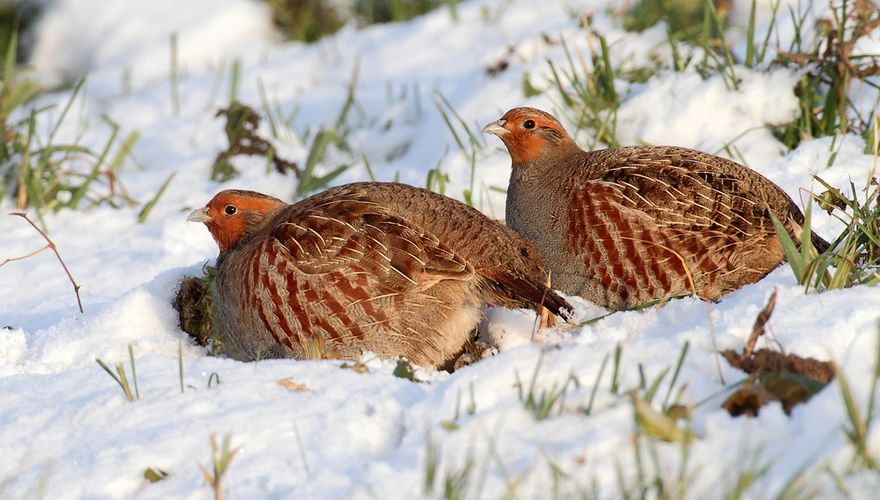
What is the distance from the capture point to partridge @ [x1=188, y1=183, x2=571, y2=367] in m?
3.74

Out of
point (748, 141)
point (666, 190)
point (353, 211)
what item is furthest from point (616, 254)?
point (748, 141)

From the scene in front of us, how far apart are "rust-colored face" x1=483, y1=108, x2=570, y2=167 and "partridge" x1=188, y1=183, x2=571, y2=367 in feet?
2.38

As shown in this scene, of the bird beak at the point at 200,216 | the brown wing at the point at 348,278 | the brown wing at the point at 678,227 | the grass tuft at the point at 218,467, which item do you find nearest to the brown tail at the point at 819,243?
the brown wing at the point at 678,227

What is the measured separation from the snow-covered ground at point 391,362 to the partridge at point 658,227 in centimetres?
19

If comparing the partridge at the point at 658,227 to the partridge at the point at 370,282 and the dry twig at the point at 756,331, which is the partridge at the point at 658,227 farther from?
the dry twig at the point at 756,331

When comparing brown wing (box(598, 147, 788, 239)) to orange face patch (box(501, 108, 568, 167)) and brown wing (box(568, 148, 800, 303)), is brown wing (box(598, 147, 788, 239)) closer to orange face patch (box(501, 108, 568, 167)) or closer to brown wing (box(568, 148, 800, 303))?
brown wing (box(568, 148, 800, 303))

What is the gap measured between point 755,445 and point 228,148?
4.31 meters

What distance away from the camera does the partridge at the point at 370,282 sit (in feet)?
12.3

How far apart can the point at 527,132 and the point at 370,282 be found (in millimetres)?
1269

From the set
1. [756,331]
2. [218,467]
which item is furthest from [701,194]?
[218,467]

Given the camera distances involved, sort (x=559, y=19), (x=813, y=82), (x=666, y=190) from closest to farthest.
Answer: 1. (x=666, y=190)
2. (x=813, y=82)
3. (x=559, y=19)

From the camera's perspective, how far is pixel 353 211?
3889 millimetres

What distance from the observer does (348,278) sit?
147 inches

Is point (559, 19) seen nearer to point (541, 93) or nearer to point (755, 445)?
point (541, 93)
